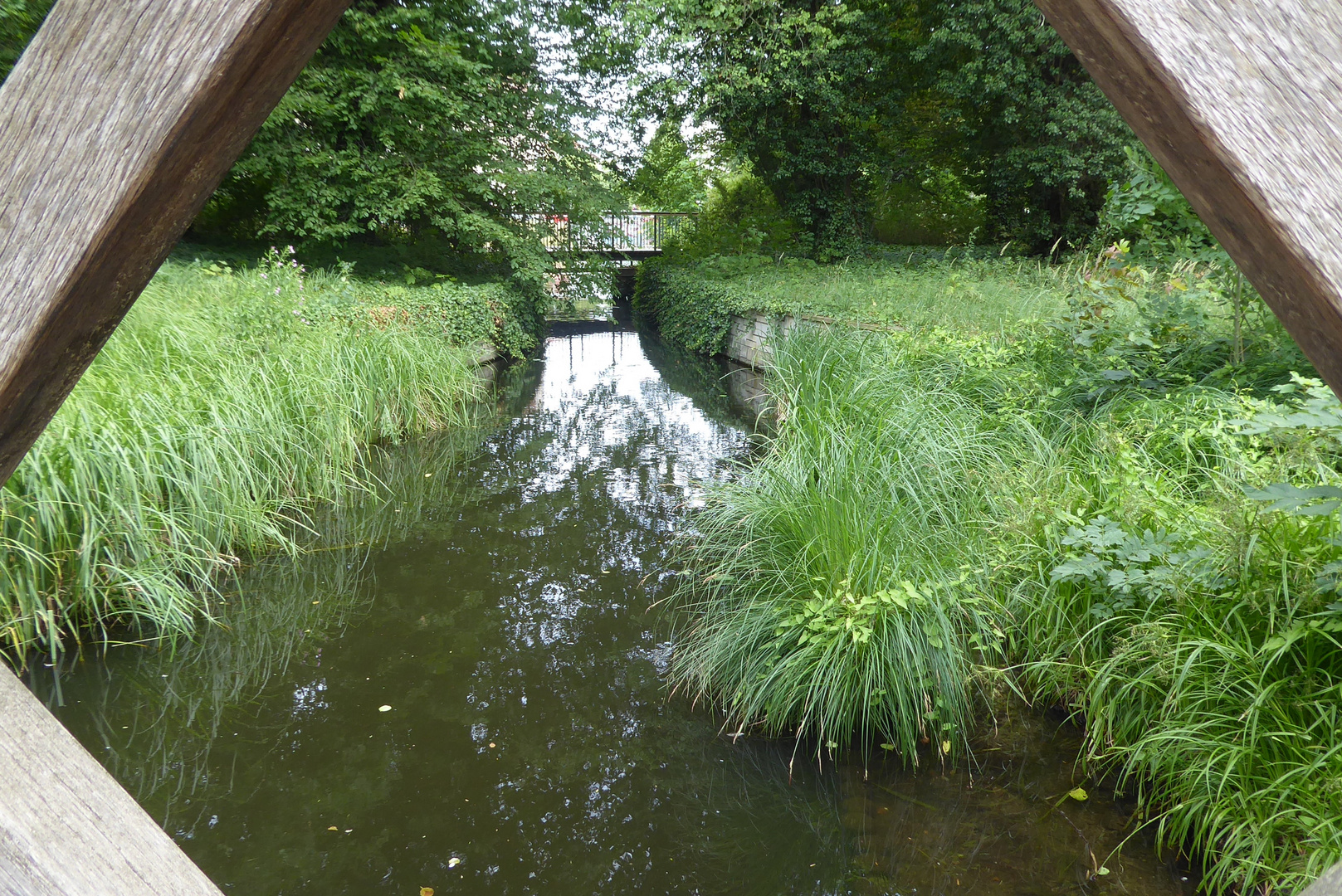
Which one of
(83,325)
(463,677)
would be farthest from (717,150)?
(83,325)

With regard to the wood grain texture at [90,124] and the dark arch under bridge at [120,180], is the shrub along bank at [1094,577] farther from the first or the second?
the wood grain texture at [90,124]

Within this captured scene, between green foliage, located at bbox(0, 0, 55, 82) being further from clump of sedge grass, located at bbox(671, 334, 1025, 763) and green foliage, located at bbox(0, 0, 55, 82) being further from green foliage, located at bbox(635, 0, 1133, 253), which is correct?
clump of sedge grass, located at bbox(671, 334, 1025, 763)

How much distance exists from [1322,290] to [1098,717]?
255 cm

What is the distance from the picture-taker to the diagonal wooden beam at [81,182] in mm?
605

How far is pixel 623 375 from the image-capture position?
11.7 metres

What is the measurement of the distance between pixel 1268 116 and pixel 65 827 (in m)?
0.97

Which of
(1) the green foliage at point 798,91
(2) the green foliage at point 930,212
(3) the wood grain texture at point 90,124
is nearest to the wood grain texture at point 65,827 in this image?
(3) the wood grain texture at point 90,124

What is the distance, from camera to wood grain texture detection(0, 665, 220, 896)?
60 cm

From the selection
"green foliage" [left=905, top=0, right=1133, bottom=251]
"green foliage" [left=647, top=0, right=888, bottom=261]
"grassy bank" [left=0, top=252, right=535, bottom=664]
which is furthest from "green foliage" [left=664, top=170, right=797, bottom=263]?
"grassy bank" [left=0, top=252, right=535, bottom=664]

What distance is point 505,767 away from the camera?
9.43ft

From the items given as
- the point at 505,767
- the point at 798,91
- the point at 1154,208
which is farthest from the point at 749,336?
the point at 505,767

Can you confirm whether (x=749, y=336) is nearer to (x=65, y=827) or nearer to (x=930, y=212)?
(x=930, y=212)

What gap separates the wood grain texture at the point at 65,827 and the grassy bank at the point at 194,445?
127 inches

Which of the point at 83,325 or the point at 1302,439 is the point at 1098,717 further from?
the point at 83,325
